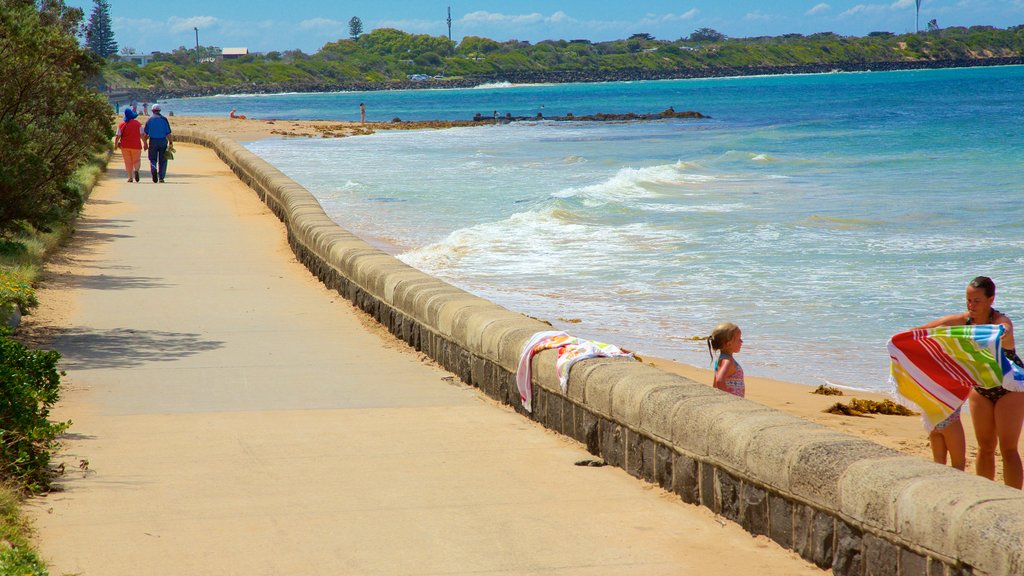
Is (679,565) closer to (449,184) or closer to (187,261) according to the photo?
(187,261)

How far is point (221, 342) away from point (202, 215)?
30.9 feet

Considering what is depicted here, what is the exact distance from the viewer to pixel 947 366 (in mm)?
6012

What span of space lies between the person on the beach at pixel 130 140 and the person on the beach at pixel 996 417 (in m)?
19.2

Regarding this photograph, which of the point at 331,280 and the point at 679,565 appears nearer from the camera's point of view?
the point at 679,565

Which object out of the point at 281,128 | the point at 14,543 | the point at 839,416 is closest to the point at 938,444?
the point at 839,416

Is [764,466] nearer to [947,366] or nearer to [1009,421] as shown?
[947,366]

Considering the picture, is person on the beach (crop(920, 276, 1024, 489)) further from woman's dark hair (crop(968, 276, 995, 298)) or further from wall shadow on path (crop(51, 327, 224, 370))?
wall shadow on path (crop(51, 327, 224, 370))

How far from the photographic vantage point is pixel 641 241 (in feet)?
63.1

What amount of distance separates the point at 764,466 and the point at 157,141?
20.1m

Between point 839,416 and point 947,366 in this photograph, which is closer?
point 947,366

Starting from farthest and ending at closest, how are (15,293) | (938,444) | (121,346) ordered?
(15,293)
(121,346)
(938,444)

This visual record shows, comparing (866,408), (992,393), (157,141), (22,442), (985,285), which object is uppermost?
(157,141)

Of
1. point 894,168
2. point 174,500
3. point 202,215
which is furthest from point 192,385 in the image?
point 894,168

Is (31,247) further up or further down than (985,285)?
further down
